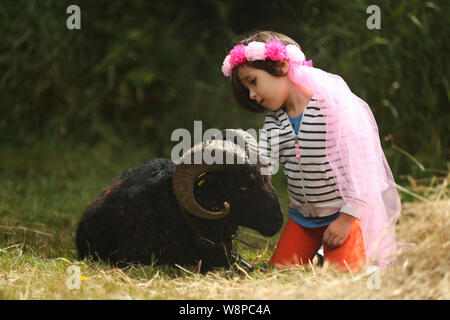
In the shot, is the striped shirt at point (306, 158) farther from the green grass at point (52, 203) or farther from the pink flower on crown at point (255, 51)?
the green grass at point (52, 203)

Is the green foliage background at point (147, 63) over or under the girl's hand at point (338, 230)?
over

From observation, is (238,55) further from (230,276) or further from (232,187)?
(230,276)

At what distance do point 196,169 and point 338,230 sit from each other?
945 millimetres

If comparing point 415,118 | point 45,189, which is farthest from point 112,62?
point 415,118

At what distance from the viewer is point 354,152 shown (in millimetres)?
3346

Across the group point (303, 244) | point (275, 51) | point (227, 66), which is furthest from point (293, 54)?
point (303, 244)

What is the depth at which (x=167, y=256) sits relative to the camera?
353cm

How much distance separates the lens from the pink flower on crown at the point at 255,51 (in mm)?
3334

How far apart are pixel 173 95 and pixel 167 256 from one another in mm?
5391

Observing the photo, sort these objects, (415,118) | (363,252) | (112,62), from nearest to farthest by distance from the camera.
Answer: (363,252), (415,118), (112,62)

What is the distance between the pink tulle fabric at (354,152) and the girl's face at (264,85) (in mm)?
97

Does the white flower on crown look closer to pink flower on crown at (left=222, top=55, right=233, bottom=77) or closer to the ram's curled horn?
pink flower on crown at (left=222, top=55, right=233, bottom=77)

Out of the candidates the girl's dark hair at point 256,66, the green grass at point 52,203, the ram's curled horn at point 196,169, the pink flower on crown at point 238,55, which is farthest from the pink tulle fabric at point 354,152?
the green grass at point 52,203
